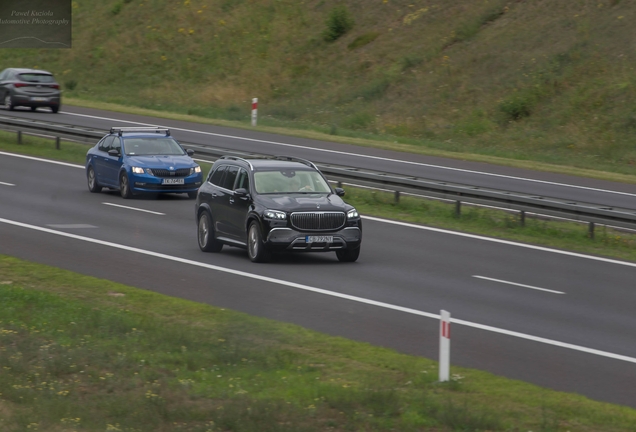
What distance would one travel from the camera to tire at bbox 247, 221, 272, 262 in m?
17.9

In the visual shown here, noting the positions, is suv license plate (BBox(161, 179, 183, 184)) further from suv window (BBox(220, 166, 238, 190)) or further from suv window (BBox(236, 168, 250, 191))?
suv window (BBox(236, 168, 250, 191))

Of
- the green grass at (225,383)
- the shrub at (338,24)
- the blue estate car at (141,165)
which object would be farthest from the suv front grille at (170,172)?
the shrub at (338,24)

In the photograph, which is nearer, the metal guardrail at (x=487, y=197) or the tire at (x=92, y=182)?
the metal guardrail at (x=487, y=197)

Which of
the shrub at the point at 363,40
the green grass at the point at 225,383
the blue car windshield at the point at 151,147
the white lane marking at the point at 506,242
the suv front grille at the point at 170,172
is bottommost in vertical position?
the green grass at the point at 225,383

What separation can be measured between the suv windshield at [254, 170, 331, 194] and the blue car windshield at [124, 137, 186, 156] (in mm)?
8735

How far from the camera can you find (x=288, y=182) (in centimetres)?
1898

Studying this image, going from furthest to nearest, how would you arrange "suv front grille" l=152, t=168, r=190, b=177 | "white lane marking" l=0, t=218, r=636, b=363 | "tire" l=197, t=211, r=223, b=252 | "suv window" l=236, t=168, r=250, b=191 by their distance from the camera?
"suv front grille" l=152, t=168, r=190, b=177, "tire" l=197, t=211, r=223, b=252, "suv window" l=236, t=168, r=250, b=191, "white lane marking" l=0, t=218, r=636, b=363

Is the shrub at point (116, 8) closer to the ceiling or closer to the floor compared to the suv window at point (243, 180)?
closer to the ceiling

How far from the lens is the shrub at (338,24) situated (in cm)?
5728

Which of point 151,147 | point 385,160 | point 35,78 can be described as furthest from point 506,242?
point 35,78

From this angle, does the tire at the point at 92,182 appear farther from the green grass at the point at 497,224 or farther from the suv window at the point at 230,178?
the suv window at the point at 230,178

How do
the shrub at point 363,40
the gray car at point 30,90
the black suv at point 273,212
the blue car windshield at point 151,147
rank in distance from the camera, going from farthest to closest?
the shrub at point 363,40 → the gray car at point 30,90 → the blue car windshield at point 151,147 → the black suv at point 273,212

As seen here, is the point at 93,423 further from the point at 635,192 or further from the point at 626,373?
the point at 635,192

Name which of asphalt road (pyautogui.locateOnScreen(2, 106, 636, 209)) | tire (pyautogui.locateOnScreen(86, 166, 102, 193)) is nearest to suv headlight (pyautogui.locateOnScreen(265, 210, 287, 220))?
tire (pyautogui.locateOnScreen(86, 166, 102, 193))
